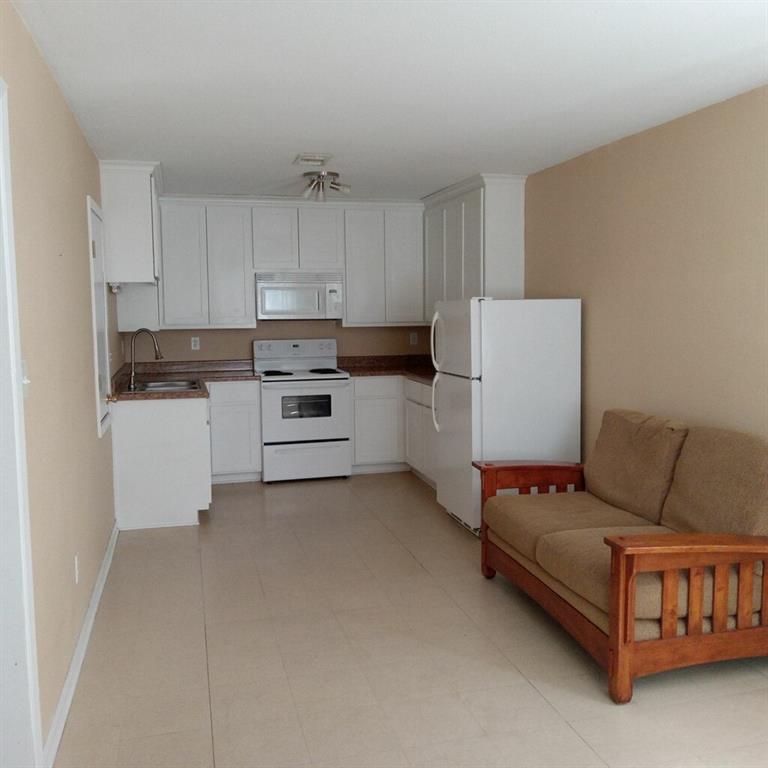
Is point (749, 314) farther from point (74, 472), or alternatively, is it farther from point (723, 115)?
point (74, 472)

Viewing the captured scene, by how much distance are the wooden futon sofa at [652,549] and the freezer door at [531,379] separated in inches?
29.8

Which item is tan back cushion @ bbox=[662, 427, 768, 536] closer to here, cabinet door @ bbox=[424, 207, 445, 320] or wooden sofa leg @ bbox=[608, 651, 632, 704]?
wooden sofa leg @ bbox=[608, 651, 632, 704]

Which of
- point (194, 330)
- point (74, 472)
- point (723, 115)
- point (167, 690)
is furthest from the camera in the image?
point (194, 330)

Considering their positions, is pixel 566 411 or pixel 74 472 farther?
pixel 566 411

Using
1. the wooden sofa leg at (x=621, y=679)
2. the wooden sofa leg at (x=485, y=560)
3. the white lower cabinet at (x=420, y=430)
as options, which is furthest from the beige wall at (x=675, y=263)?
the white lower cabinet at (x=420, y=430)

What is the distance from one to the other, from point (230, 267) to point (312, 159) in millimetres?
1807

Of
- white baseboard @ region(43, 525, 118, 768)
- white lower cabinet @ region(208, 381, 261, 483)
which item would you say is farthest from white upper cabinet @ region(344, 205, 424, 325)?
white baseboard @ region(43, 525, 118, 768)

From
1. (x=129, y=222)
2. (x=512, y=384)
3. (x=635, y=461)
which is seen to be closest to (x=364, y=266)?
(x=129, y=222)

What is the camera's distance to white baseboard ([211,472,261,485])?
6086mm

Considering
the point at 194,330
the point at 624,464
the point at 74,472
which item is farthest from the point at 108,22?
the point at 194,330

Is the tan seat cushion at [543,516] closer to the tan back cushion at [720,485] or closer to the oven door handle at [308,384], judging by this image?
the tan back cushion at [720,485]

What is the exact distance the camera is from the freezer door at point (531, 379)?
4.52 m

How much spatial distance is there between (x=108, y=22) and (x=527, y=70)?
1552 millimetres

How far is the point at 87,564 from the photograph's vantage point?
347 cm
